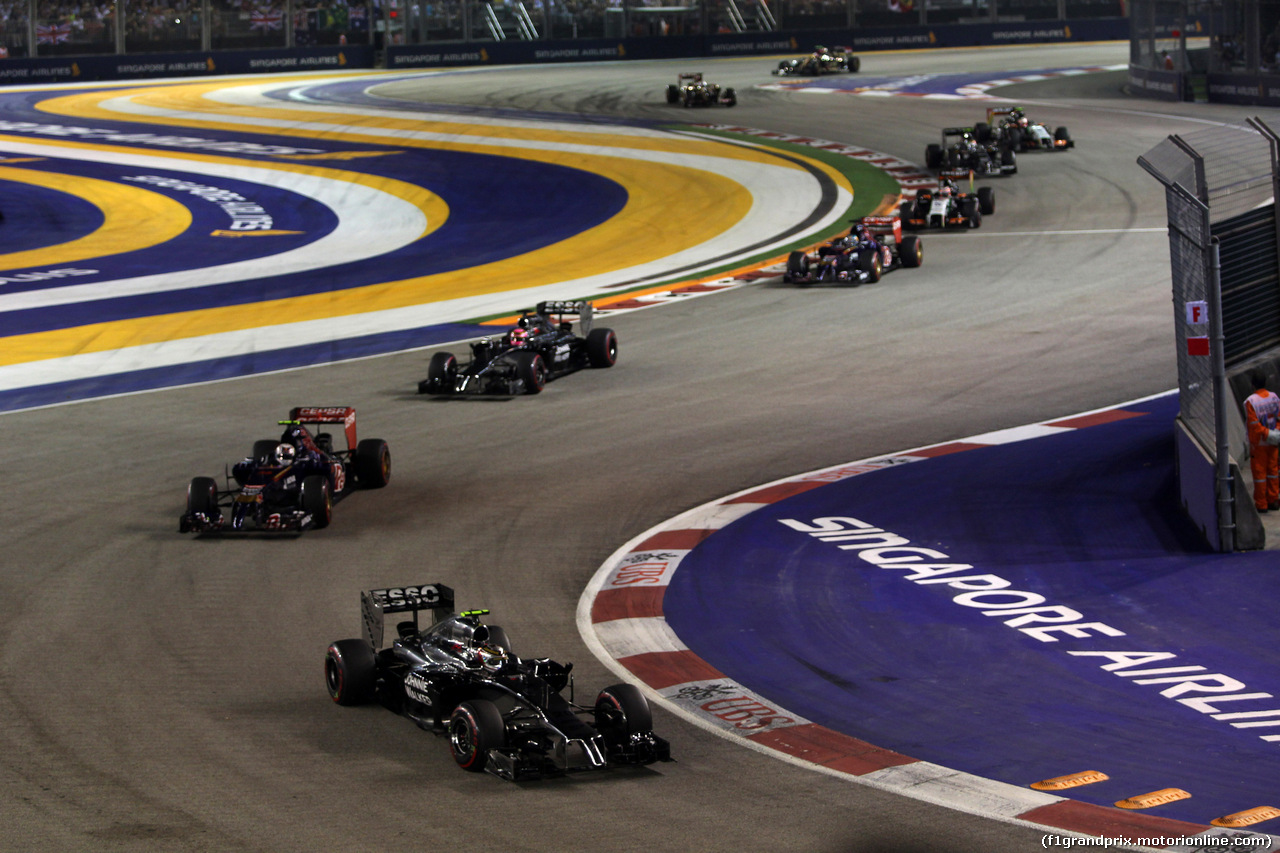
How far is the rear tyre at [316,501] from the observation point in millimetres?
13398

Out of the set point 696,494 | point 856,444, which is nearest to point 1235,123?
point 856,444

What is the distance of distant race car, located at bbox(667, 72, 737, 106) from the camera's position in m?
47.0

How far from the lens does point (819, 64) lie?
53.9 meters

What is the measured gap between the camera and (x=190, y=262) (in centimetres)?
3050

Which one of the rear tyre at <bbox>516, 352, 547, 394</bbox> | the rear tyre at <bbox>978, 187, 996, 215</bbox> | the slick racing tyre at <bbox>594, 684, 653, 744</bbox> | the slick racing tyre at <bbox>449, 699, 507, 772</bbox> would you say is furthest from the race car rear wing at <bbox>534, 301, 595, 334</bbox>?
the rear tyre at <bbox>978, 187, 996, 215</bbox>

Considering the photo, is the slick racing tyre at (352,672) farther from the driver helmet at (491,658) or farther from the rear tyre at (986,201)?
the rear tyre at (986,201)

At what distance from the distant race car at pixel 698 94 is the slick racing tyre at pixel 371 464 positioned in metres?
33.8

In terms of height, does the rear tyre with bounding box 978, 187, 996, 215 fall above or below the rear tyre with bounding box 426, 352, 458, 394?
above

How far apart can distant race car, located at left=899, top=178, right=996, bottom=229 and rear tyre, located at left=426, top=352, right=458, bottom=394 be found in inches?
568

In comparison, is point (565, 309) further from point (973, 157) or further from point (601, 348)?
point (973, 157)

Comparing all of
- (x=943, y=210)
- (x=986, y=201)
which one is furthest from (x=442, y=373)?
(x=986, y=201)

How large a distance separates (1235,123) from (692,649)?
33.1 meters

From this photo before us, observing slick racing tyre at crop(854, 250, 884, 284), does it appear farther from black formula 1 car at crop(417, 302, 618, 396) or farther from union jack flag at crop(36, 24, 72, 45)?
union jack flag at crop(36, 24, 72, 45)

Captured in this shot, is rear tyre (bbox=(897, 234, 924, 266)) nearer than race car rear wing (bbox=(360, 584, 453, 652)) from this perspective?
No
